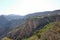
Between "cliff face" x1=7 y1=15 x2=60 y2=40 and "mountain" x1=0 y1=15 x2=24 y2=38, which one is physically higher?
"cliff face" x1=7 y1=15 x2=60 y2=40

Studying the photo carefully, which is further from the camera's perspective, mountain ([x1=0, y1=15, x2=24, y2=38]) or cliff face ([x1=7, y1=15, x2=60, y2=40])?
Result: mountain ([x1=0, y1=15, x2=24, y2=38])

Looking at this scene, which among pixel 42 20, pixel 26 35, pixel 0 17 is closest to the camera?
pixel 26 35

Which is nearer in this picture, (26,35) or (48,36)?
(48,36)

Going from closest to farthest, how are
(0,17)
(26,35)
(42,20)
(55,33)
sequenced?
1. (55,33)
2. (26,35)
3. (42,20)
4. (0,17)

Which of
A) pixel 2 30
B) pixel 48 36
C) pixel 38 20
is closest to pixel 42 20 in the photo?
pixel 38 20

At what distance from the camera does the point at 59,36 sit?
29375 mm

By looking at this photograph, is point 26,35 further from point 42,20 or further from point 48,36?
point 48,36

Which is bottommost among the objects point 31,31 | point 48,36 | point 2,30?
point 2,30

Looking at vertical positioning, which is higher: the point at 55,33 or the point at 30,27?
the point at 55,33

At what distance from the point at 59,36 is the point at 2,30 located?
105432mm

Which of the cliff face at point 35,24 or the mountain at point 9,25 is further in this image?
the mountain at point 9,25

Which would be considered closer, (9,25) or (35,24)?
(35,24)

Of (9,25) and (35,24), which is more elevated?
(35,24)

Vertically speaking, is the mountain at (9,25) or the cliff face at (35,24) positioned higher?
the cliff face at (35,24)
